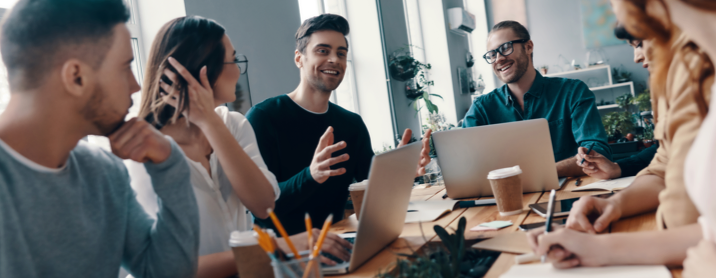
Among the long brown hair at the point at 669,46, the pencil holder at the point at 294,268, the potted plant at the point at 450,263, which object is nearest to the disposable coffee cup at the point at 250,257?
the pencil holder at the point at 294,268

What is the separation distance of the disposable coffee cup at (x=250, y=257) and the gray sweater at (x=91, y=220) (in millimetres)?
269

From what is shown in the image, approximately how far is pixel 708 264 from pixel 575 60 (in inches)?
288

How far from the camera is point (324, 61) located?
2254mm

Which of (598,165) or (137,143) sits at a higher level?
(137,143)

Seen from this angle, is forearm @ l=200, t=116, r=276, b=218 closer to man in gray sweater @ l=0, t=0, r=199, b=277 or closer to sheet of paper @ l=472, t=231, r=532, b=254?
man in gray sweater @ l=0, t=0, r=199, b=277

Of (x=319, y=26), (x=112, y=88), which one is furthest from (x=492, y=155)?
(x=112, y=88)

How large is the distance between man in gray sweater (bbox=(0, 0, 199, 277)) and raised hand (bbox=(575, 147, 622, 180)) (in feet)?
4.35

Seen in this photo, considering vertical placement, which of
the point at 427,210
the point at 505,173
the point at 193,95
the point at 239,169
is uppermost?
the point at 193,95

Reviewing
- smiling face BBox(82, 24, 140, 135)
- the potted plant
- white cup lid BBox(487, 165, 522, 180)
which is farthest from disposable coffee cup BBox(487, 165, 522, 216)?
smiling face BBox(82, 24, 140, 135)

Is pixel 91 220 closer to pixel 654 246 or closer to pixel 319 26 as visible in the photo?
pixel 654 246

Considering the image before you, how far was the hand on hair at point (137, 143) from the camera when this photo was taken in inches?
40.8

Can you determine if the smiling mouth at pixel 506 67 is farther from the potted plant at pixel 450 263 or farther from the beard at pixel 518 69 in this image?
the potted plant at pixel 450 263

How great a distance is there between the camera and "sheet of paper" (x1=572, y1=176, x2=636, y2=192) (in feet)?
4.98

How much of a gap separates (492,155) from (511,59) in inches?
40.5
